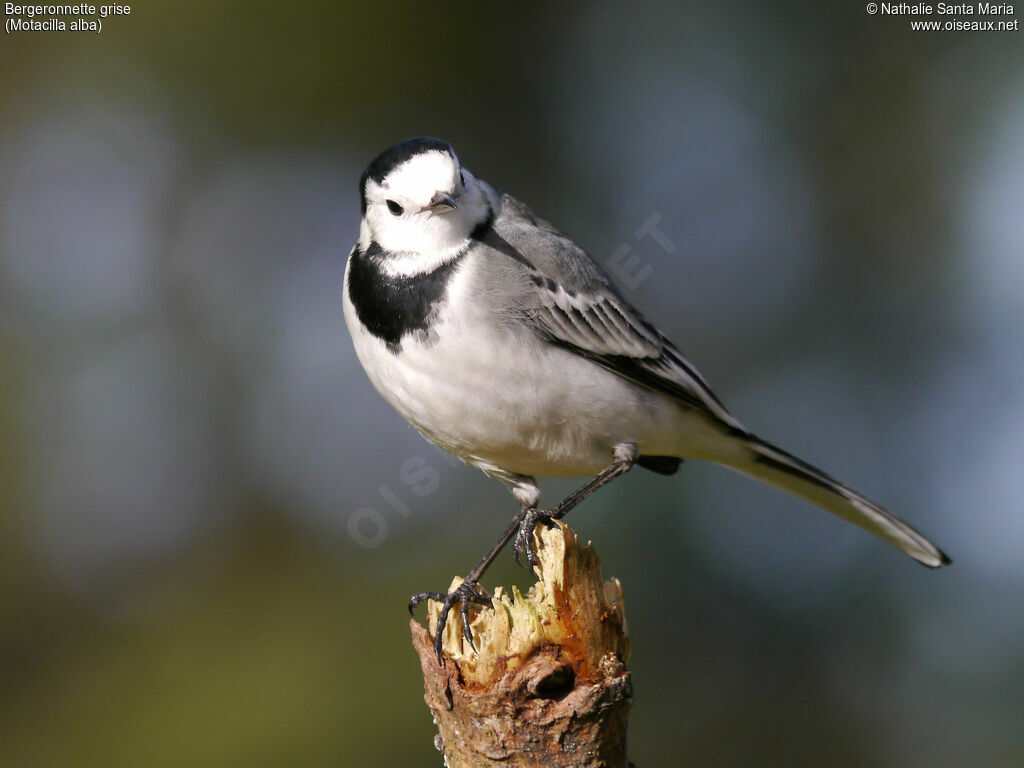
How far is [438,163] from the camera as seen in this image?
371 centimetres

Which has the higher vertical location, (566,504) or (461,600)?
(566,504)

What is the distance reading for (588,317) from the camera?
159 inches

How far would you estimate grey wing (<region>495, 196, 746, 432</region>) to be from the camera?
3895 millimetres

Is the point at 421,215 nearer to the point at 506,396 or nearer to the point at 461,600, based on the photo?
the point at 506,396

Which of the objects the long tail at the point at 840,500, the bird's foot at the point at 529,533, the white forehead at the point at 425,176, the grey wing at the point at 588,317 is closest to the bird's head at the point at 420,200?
the white forehead at the point at 425,176

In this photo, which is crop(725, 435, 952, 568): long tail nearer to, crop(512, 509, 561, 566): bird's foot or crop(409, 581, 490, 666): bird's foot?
crop(512, 509, 561, 566): bird's foot

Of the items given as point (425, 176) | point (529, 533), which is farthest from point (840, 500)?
point (425, 176)

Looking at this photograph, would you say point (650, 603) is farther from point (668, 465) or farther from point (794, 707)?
point (668, 465)

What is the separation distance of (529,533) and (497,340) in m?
0.77

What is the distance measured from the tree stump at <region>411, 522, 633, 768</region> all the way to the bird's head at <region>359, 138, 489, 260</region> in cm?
122

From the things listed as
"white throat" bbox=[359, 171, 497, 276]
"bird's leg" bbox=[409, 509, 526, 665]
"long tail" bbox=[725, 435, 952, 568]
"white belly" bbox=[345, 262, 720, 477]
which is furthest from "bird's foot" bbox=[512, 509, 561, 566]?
"long tail" bbox=[725, 435, 952, 568]

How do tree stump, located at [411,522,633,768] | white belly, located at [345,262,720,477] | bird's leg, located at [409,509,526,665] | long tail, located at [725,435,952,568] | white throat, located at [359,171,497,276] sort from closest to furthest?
tree stump, located at [411,522,633,768], bird's leg, located at [409,509,526,665], white belly, located at [345,262,720,477], white throat, located at [359,171,497,276], long tail, located at [725,435,952,568]

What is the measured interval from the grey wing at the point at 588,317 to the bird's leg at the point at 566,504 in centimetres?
30

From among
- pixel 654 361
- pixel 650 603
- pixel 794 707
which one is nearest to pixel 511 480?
pixel 654 361
